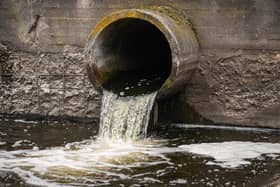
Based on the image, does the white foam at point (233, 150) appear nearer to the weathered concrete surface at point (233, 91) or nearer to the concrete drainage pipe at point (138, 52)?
the weathered concrete surface at point (233, 91)

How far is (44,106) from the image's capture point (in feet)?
33.7

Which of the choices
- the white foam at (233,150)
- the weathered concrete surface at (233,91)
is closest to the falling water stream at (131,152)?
the white foam at (233,150)

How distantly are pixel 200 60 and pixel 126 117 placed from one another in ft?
5.39

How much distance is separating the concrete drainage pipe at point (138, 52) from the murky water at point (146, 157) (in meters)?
0.84

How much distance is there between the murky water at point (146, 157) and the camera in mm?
6734

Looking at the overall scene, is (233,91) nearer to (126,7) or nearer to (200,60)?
(200,60)

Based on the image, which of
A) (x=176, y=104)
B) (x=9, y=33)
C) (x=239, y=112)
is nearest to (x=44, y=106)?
(x=9, y=33)

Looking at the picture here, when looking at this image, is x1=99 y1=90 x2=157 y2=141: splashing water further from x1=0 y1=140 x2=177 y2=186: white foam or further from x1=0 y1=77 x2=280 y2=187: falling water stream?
x1=0 y1=140 x2=177 y2=186: white foam

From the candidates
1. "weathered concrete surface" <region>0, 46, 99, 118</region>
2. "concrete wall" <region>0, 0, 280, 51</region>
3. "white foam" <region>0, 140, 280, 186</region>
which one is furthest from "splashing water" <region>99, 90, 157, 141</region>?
"concrete wall" <region>0, 0, 280, 51</region>

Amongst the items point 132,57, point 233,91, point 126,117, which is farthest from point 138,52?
point 126,117

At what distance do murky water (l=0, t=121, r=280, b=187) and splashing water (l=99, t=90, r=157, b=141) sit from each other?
224mm

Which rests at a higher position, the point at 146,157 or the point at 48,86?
the point at 48,86

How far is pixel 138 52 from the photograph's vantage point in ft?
35.3

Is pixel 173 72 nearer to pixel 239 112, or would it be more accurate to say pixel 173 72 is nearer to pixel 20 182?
pixel 239 112
